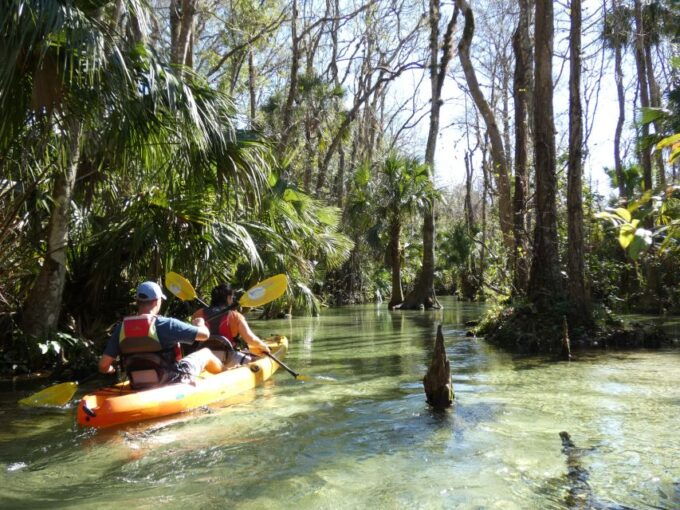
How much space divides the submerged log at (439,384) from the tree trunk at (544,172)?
20.7ft

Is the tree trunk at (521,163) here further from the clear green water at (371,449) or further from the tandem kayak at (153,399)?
the tandem kayak at (153,399)

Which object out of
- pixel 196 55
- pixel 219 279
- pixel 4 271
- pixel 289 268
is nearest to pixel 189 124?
pixel 4 271

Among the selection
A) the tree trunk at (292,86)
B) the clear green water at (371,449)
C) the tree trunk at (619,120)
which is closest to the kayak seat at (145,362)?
the clear green water at (371,449)

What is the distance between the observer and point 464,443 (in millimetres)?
5250

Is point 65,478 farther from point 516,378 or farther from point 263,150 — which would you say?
point 516,378

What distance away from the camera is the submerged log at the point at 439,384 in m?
6.27

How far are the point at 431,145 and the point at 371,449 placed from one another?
65.5ft

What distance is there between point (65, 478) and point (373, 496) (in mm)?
2394

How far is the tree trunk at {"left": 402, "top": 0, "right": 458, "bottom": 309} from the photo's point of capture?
23000 millimetres

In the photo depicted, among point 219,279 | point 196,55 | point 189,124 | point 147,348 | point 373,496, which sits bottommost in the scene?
point 373,496

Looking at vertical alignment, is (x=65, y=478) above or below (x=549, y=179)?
below

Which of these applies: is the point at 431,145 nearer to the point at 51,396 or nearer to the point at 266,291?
the point at 266,291

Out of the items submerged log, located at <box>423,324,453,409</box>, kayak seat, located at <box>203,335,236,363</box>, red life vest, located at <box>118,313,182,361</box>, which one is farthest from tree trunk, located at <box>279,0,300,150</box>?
red life vest, located at <box>118,313,182,361</box>

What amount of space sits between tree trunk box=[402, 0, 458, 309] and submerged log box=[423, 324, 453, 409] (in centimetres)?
1676
